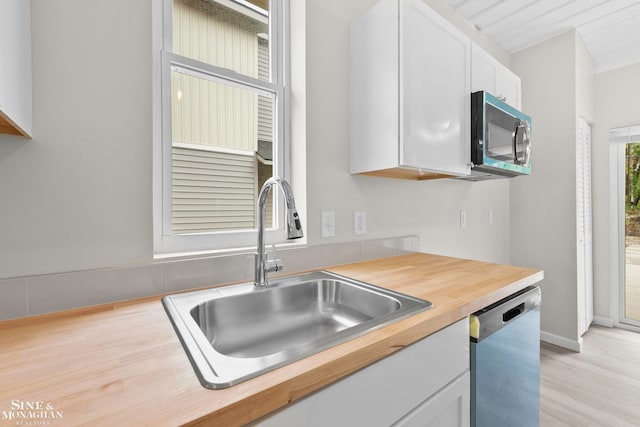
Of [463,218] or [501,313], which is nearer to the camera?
[501,313]

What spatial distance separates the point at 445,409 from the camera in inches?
32.9

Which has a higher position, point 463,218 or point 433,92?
point 433,92

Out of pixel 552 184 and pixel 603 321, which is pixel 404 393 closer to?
pixel 552 184

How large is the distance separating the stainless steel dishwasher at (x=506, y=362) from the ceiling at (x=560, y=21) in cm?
206

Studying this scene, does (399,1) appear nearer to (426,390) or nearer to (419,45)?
(419,45)

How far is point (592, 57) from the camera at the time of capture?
271 centimetres

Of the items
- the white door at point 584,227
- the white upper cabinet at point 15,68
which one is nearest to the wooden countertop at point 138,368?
the white upper cabinet at point 15,68

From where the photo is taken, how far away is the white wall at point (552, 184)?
7.78ft

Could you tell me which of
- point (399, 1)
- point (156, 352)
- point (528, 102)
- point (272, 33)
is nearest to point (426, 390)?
point (156, 352)

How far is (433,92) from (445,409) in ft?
4.17

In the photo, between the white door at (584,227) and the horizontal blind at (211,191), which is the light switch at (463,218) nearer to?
the white door at (584,227)

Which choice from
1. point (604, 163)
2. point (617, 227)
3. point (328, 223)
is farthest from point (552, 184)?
point (328, 223)

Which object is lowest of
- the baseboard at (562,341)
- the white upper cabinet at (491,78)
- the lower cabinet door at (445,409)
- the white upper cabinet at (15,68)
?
the baseboard at (562,341)

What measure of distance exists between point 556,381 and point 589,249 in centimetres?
148
